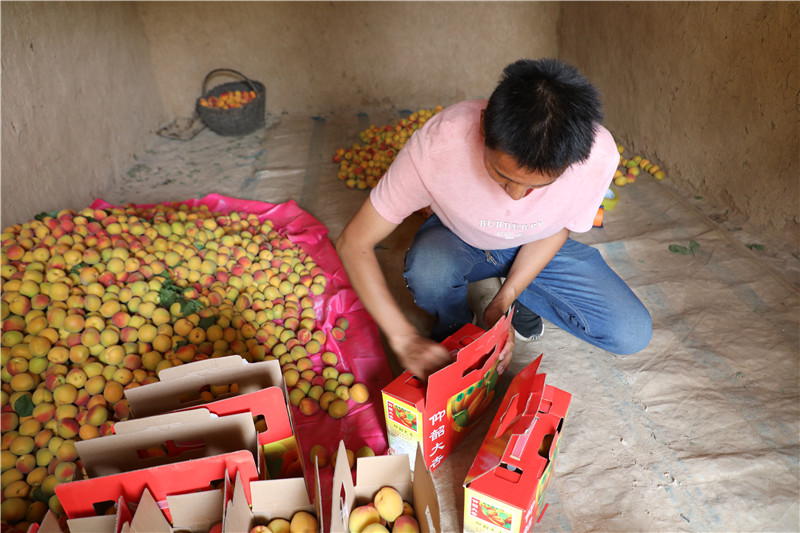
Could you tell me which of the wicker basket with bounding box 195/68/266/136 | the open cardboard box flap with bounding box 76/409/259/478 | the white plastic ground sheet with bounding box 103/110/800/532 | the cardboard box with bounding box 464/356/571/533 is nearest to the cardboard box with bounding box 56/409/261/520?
the open cardboard box flap with bounding box 76/409/259/478

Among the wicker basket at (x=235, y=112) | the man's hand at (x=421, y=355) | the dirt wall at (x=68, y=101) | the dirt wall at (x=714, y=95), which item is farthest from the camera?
the wicker basket at (x=235, y=112)

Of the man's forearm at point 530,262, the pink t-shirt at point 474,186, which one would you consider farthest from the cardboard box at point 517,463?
the pink t-shirt at point 474,186

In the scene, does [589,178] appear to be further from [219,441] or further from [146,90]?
[146,90]

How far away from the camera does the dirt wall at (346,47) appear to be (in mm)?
3842

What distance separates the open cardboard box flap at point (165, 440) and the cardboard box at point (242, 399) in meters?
0.05

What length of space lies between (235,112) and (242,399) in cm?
304

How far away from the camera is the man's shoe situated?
189 cm

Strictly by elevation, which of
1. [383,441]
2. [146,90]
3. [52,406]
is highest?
[146,90]

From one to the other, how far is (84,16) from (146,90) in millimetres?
726

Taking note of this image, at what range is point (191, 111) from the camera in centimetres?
406

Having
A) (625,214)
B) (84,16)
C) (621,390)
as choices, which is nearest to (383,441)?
(621,390)

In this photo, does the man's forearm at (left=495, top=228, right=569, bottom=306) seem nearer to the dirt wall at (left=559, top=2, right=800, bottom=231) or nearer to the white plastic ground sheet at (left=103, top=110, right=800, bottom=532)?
the white plastic ground sheet at (left=103, top=110, right=800, bottom=532)

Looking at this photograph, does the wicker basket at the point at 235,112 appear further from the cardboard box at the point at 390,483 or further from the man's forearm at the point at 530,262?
the cardboard box at the point at 390,483

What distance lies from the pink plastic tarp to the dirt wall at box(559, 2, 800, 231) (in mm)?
1946
